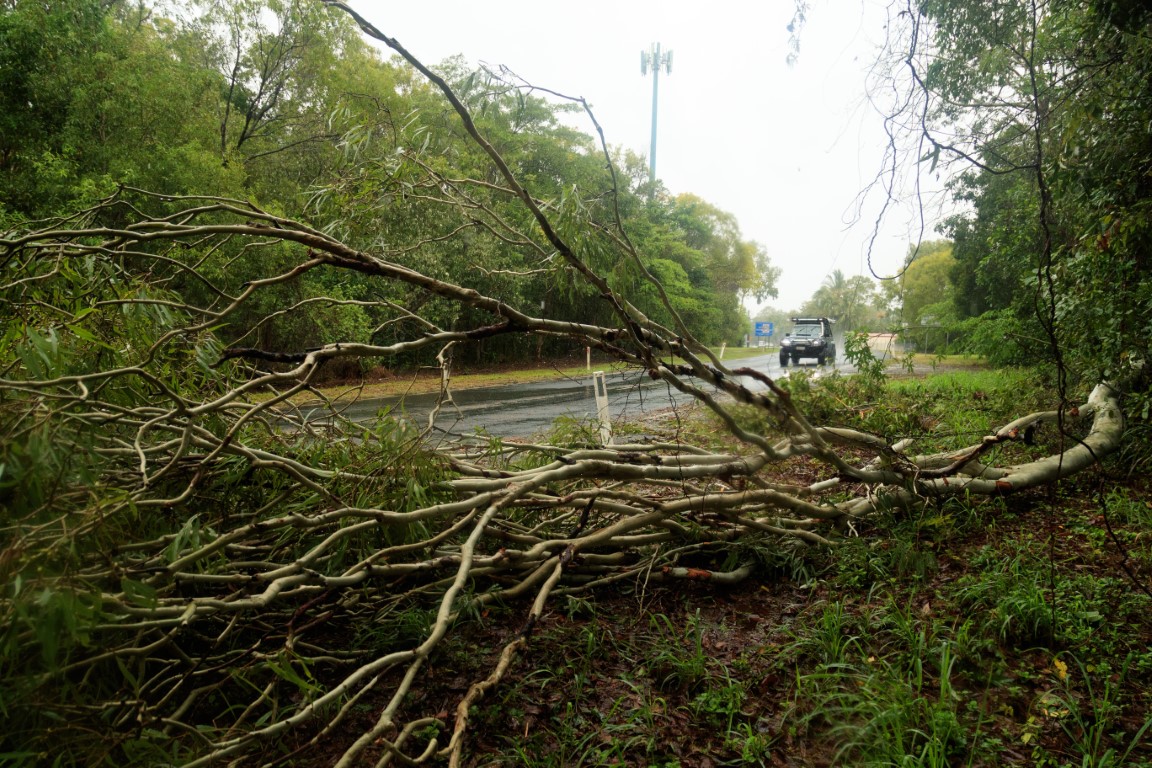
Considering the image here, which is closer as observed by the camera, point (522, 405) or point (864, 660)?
point (864, 660)

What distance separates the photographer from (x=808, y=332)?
23109 millimetres

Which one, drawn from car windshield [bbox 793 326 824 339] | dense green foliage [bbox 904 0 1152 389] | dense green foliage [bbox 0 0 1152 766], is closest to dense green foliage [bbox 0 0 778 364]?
dense green foliage [bbox 0 0 1152 766]

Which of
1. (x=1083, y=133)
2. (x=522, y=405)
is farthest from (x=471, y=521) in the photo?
(x=522, y=405)

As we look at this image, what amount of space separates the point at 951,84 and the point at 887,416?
299 centimetres

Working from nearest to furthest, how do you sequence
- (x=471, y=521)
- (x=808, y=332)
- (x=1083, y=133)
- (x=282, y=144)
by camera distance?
1. (x=471, y=521)
2. (x=1083, y=133)
3. (x=282, y=144)
4. (x=808, y=332)

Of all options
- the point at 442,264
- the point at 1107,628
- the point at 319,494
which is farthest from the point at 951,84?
the point at 442,264

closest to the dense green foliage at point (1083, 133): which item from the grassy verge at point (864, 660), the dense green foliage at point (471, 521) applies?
the dense green foliage at point (471, 521)

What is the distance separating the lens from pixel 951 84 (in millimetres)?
5574

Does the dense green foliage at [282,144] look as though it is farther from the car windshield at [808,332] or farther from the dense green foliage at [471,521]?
the car windshield at [808,332]

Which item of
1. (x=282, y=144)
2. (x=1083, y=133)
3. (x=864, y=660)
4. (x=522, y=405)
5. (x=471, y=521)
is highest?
(x=282, y=144)

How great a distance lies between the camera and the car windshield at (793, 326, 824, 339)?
894 inches

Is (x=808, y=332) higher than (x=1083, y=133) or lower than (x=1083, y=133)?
lower

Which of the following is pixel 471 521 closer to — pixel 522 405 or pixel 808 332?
pixel 522 405

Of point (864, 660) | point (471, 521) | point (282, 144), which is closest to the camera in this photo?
point (864, 660)
